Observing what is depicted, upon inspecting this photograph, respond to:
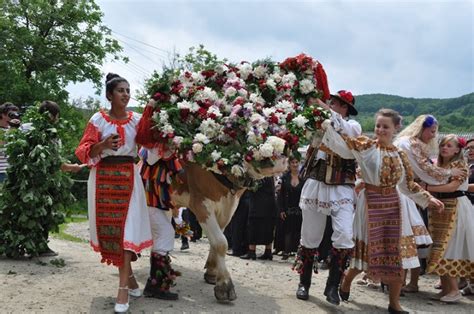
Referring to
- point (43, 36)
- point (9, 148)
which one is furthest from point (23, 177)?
point (43, 36)

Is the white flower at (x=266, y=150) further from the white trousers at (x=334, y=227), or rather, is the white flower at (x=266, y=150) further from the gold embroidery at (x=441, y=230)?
the gold embroidery at (x=441, y=230)

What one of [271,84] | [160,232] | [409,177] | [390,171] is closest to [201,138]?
[271,84]

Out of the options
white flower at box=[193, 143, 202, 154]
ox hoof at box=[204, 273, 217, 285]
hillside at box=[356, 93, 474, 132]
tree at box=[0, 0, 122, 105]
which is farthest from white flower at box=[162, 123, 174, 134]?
hillside at box=[356, 93, 474, 132]

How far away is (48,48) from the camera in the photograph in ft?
94.1

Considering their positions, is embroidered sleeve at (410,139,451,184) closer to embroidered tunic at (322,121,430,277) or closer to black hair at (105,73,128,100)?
embroidered tunic at (322,121,430,277)

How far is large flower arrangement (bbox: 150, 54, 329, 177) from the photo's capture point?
15.0ft

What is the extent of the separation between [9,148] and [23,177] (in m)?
0.41

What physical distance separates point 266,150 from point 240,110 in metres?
0.61

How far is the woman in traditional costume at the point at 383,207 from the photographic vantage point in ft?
17.3

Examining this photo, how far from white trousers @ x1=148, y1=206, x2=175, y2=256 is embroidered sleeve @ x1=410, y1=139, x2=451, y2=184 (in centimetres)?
316

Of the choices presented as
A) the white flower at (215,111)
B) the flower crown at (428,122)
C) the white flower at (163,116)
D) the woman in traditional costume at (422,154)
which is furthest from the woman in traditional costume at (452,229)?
the white flower at (163,116)

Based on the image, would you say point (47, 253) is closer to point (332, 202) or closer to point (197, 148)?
point (197, 148)

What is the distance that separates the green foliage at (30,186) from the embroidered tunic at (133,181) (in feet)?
6.60

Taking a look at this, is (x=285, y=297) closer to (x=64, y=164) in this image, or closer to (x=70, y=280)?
(x=70, y=280)
